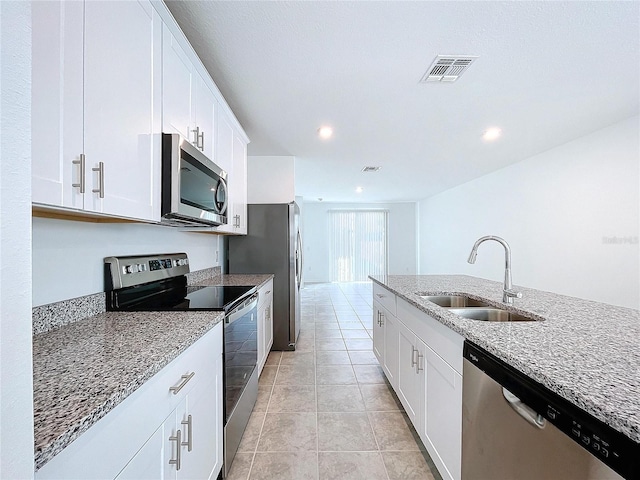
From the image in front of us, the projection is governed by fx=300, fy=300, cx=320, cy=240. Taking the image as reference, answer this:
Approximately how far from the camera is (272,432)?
6.55 ft

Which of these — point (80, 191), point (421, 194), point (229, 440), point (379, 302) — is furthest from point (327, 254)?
point (80, 191)

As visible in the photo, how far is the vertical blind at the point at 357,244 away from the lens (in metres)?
9.35

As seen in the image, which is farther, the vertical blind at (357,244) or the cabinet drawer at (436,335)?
the vertical blind at (357,244)

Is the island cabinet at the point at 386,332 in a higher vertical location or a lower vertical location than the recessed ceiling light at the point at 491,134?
lower

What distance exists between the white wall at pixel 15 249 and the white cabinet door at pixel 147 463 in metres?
0.45

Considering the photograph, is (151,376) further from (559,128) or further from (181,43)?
(559,128)

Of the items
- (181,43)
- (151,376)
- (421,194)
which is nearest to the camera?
(151,376)

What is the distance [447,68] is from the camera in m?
2.09

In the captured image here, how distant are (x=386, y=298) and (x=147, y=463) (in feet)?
6.61

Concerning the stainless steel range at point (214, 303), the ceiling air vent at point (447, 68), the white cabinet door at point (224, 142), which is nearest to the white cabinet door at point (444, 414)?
the stainless steel range at point (214, 303)

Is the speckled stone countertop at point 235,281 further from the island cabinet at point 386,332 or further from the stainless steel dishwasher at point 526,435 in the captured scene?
the stainless steel dishwasher at point 526,435

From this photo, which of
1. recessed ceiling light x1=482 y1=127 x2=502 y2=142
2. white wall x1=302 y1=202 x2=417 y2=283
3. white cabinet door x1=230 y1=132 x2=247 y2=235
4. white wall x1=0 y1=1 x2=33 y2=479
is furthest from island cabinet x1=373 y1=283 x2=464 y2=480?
white wall x1=302 y1=202 x2=417 y2=283

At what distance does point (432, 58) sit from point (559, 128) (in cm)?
237

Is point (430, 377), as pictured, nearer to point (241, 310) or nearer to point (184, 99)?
point (241, 310)
